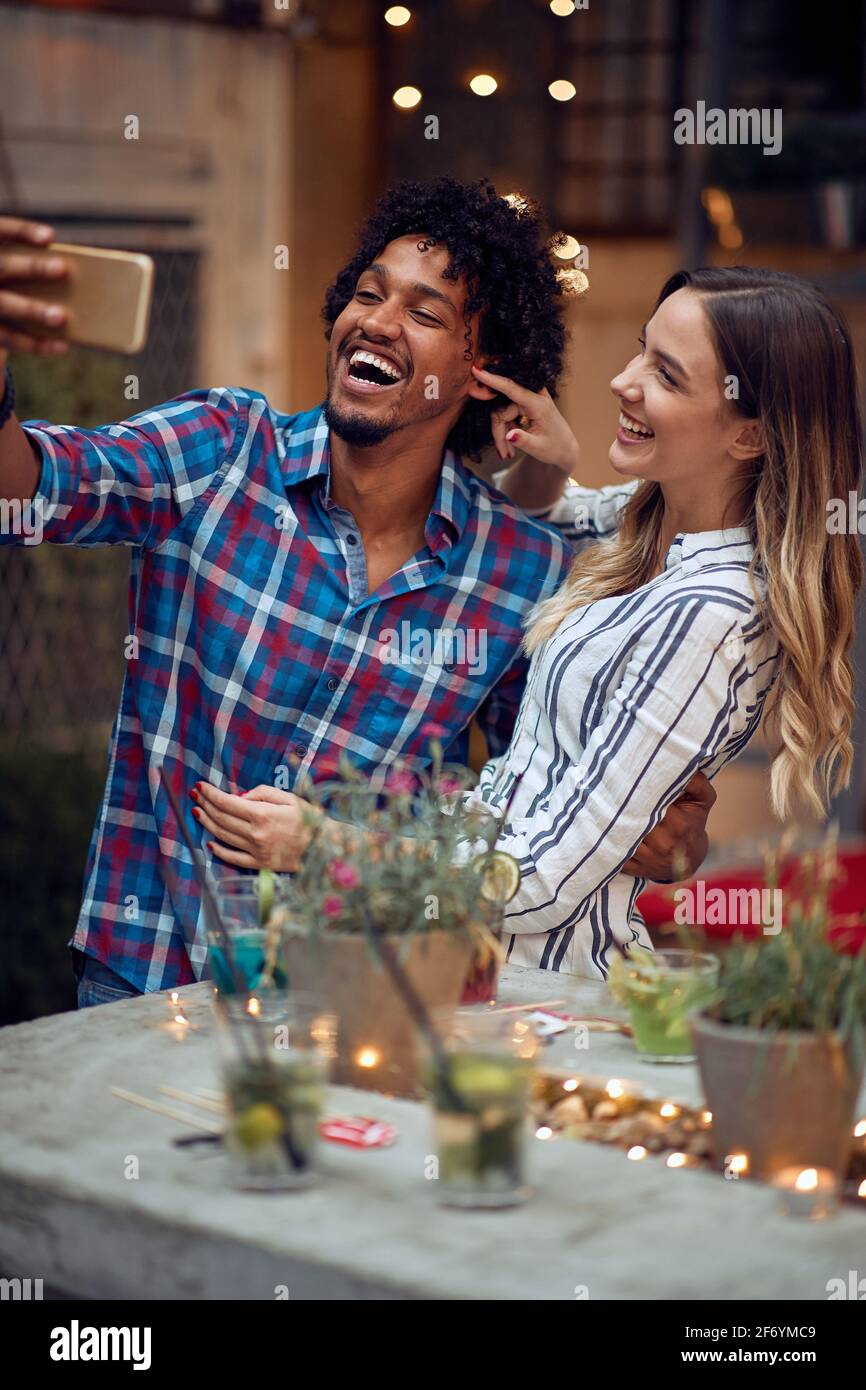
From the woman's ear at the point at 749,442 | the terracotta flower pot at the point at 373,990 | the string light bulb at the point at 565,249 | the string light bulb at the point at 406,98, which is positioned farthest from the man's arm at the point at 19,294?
the string light bulb at the point at 406,98

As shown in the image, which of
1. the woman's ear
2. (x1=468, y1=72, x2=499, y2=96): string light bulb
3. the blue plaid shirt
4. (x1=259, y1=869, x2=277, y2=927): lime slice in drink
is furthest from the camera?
(x1=468, y1=72, x2=499, y2=96): string light bulb

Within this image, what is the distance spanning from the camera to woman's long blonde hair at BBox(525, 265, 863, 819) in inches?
94.0

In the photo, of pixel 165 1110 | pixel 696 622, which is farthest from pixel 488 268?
pixel 165 1110

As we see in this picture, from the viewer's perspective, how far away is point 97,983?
2.66 meters

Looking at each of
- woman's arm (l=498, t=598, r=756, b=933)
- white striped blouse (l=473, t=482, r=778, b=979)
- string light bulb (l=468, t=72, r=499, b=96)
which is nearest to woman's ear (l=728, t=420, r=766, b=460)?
white striped blouse (l=473, t=482, r=778, b=979)

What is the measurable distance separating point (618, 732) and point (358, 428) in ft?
2.30

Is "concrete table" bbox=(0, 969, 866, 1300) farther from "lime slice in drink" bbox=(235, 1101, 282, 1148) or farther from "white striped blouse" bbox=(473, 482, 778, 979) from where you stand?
"white striped blouse" bbox=(473, 482, 778, 979)

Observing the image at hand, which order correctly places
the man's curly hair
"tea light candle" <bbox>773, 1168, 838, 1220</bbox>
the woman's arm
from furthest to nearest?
the man's curly hair → the woman's arm → "tea light candle" <bbox>773, 1168, 838, 1220</bbox>

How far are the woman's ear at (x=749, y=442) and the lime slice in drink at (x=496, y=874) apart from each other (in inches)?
35.1

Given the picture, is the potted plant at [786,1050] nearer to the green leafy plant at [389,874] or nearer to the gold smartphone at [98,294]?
the green leafy plant at [389,874]

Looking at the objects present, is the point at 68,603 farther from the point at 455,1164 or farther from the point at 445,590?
the point at 455,1164

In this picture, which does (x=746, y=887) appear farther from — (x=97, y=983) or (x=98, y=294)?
(x=98, y=294)

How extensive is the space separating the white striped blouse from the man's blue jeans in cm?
62
